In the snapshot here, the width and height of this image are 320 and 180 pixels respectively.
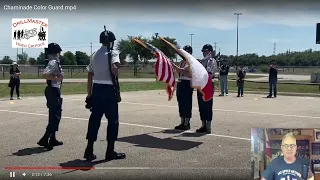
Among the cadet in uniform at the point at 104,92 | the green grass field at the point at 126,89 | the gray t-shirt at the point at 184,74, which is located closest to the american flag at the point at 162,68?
the gray t-shirt at the point at 184,74

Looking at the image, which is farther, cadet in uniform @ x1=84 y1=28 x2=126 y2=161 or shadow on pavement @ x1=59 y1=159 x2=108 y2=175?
cadet in uniform @ x1=84 y1=28 x2=126 y2=161

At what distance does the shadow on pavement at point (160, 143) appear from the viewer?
7102 mm

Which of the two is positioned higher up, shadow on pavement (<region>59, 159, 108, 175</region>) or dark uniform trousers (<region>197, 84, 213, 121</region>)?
dark uniform trousers (<region>197, 84, 213, 121</region>)

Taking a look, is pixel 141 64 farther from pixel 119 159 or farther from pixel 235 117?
pixel 119 159

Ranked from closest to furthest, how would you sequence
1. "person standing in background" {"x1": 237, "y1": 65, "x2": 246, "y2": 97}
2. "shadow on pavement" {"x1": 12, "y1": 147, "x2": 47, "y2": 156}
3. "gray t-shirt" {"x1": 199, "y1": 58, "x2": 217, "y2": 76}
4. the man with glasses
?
1. the man with glasses
2. "shadow on pavement" {"x1": 12, "y1": 147, "x2": 47, "y2": 156}
3. "gray t-shirt" {"x1": 199, "y1": 58, "x2": 217, "y2": 76}
4. "person standing in background" {"x1": 237, "y1": 65, "x2": 246, "y2": 97}

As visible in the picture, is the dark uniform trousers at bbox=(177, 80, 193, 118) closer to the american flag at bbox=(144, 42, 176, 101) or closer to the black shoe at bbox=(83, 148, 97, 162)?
the american flag at bbox=(144, 42, 176, 101)

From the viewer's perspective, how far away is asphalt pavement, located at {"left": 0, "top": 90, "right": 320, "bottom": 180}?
5.39 m

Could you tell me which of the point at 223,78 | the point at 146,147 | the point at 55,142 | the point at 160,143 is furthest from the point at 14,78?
the point at 146,147

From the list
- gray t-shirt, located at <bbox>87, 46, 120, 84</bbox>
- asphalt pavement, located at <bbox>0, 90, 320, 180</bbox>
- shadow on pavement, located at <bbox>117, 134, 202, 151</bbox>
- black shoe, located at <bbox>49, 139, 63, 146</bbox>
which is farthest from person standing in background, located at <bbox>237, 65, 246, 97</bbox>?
gray t-shirt, located at <bbox>87, 46, 120, 84</bbox>

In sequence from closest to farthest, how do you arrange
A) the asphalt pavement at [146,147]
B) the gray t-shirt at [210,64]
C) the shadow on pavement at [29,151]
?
the asphalt pavement at [146,147]
the shadow on pavement at [29,151]
the gray t-shirt at [210,64]

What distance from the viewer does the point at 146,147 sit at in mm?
7047

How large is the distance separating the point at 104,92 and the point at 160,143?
1959 millimetres

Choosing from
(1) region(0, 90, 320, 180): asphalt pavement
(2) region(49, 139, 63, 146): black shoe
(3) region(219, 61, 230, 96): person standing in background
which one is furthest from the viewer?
(3) region(219, 61, 230, 96): person standing in background

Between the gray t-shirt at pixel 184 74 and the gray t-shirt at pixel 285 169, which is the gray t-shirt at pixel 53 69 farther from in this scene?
the gray t-shirt at pixel 285 169
